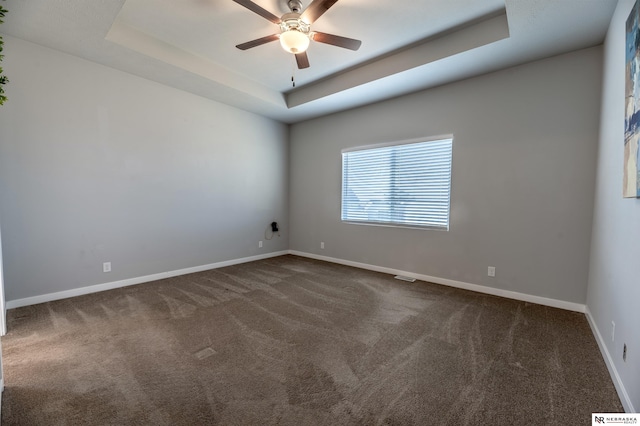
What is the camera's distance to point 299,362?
6.43 ft

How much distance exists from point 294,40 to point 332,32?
2.43 ft

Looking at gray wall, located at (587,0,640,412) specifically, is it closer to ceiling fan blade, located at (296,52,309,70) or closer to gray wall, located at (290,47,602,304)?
gray wall, located at (290,47,602,304)

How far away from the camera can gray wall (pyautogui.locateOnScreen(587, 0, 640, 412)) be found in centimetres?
153

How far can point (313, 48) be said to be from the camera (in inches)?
126

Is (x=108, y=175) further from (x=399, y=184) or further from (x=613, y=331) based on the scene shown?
(x=613, y=331)

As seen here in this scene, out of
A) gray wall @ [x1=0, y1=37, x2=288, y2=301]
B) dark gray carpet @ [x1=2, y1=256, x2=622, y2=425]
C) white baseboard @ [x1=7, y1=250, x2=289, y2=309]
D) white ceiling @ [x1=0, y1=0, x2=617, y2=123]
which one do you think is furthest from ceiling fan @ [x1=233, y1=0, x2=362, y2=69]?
white baseboard @ [x1=7, y1=250, x2=289, y2=309]

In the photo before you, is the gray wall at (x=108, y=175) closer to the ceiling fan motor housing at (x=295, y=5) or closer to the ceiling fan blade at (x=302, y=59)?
the ceiling fan blade at (x=302, y=59)

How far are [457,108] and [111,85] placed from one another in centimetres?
444

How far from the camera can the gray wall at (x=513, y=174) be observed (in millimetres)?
2828

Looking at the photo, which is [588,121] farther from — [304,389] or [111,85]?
[111,85]

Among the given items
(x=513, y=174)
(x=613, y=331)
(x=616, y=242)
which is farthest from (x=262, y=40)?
(x=613, y=331)

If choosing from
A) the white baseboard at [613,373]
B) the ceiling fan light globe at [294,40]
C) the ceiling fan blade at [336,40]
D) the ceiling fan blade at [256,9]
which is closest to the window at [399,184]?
the white baseboard at [613,373]

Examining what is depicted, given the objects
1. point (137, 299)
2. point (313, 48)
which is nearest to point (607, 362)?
point (313, 48)

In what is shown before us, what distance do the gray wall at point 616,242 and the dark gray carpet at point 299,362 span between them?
24 centimetres
